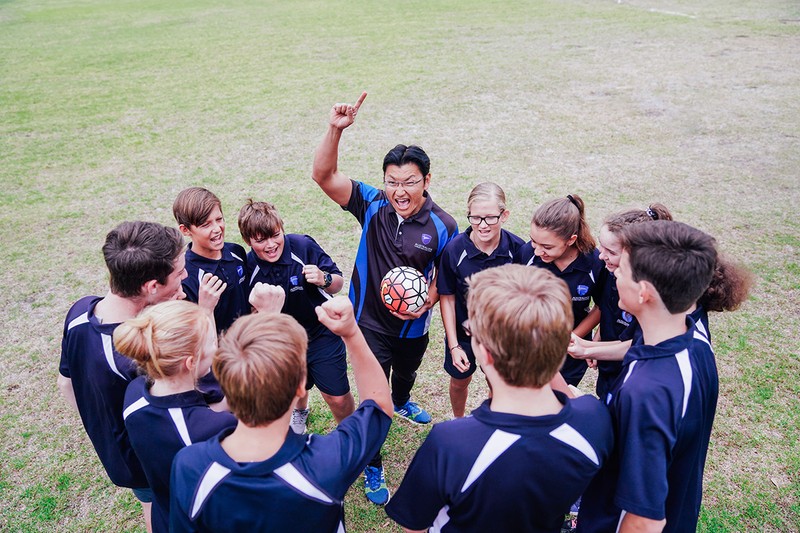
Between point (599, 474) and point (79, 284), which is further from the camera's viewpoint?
point (79, 284)

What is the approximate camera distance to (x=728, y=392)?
5.38m

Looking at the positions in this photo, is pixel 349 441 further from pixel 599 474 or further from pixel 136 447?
pixel 599 474

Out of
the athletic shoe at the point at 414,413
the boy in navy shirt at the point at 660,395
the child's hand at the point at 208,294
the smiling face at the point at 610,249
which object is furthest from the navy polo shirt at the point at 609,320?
the child's hand at the point at 208,294

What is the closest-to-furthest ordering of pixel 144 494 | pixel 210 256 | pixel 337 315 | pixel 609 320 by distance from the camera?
pixel 337 315 → pixel 144 494 → pixel 609 320 → pixel 210 256

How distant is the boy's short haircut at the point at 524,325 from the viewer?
2.16 meters

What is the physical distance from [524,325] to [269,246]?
2.79m

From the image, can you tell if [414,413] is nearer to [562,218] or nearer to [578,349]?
[578,349]

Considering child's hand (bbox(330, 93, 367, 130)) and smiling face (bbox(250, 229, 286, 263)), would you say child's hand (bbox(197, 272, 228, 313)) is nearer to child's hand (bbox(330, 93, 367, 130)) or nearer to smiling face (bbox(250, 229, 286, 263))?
smiling face (bbox(250, 229, 286, 263))

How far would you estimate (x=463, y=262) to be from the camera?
→ 4.41 metres

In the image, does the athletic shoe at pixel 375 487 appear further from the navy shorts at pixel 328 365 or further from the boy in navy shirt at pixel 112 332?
the boy in navy shirt at pixel 112 332

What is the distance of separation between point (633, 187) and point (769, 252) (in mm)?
2631

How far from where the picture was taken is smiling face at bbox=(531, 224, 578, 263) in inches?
159

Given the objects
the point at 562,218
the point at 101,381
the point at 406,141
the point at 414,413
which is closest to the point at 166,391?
the point at 101,381

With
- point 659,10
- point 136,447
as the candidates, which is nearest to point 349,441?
point 136,447
